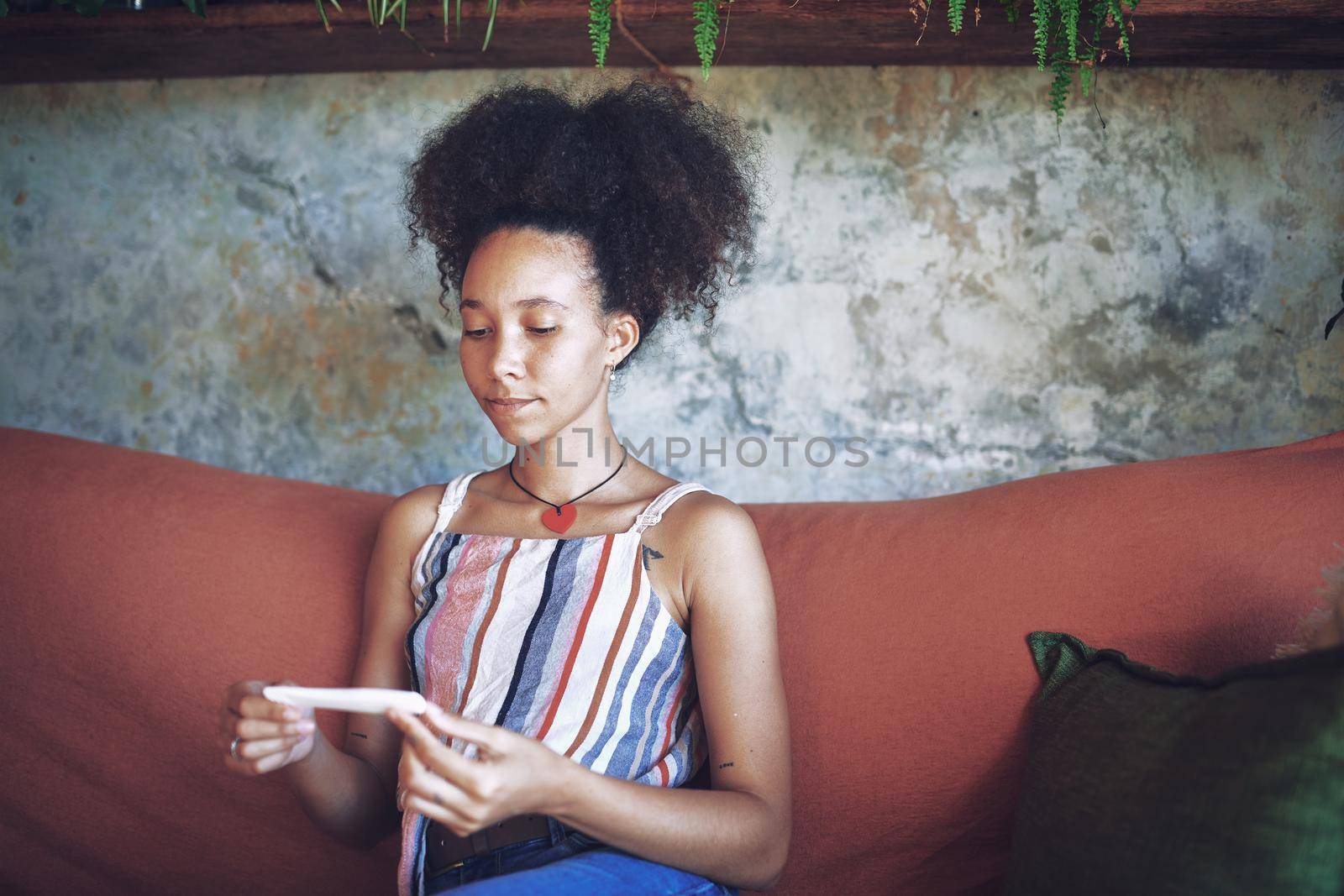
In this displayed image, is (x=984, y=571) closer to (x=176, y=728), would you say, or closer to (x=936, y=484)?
(x=936, y=484)

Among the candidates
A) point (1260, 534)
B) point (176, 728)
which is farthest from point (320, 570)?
point (1260, 534)

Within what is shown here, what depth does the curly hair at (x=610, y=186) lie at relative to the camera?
1471 mm

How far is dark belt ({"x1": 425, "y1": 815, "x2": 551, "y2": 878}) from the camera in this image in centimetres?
126

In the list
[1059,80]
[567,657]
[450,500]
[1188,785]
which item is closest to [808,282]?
[1059,80]

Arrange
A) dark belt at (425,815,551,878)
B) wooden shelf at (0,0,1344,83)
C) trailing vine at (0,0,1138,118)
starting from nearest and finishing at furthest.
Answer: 1. dark belt at (425,815,551,878)
2. trailing vine at (0,0,1138,118)
3. wooden shelf at (0,0,1344,83)

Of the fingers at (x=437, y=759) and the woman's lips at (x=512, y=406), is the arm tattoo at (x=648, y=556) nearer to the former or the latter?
the woman's lips at (x=512, y=406)

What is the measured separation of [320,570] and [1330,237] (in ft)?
6.55

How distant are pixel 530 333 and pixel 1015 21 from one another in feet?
3.28

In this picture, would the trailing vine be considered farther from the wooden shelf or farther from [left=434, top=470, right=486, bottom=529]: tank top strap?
[left=434, top=470, right=486, bottom=529]: tank top strap

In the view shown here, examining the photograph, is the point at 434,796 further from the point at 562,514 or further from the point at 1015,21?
the point at 1015,21

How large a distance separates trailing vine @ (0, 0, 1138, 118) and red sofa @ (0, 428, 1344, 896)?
2.29 feet

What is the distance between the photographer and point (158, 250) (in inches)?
87.6

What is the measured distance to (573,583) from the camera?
4.60 ft

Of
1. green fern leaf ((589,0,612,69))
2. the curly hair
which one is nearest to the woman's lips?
the curly hair
